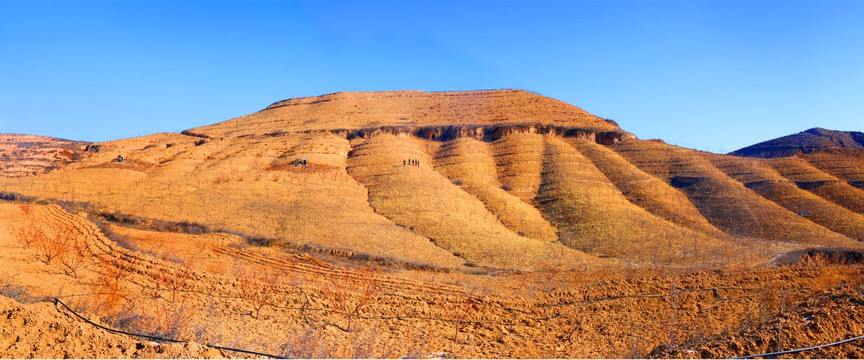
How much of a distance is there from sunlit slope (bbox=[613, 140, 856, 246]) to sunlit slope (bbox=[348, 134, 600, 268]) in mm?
15010

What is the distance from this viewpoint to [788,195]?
4138 cm

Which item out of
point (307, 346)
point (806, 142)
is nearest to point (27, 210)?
point (307, 346)

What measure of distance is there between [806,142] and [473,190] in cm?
9728

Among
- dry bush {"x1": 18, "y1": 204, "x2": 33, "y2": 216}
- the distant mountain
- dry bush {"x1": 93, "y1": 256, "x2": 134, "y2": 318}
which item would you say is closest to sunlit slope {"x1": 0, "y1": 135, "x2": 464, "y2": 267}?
dry bush {"x1": 18, "y1": 204, "x2": 33, "y2": 216}

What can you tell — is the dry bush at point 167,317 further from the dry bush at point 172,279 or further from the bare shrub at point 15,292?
the bare shrub at point 15,292

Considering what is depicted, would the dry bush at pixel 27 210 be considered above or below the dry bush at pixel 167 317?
above

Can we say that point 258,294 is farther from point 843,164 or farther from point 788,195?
point 843,164

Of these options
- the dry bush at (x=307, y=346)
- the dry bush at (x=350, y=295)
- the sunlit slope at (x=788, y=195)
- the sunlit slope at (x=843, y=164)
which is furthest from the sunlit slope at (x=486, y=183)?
the sunlit slope at (x=843, y=164)

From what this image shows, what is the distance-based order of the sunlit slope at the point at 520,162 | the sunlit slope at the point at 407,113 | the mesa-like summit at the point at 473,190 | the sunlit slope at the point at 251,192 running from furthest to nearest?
the sunlit slope at the point at 407,113 < the sunlit slope at the point at 520,162 < the mesa-like summit at the point at 473,190 < the sunlit slope at the point at 251,192

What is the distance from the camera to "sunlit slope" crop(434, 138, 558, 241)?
35188 mm

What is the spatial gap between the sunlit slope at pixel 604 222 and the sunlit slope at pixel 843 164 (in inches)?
757

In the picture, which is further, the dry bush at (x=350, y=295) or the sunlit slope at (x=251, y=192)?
the sunlit slope at (x=251, y=192)

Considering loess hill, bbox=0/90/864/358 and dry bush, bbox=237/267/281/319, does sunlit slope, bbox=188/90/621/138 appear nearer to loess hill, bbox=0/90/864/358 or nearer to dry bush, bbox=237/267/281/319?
loess hill, bbox=0/90/864/358

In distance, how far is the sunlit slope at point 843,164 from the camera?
145ft
